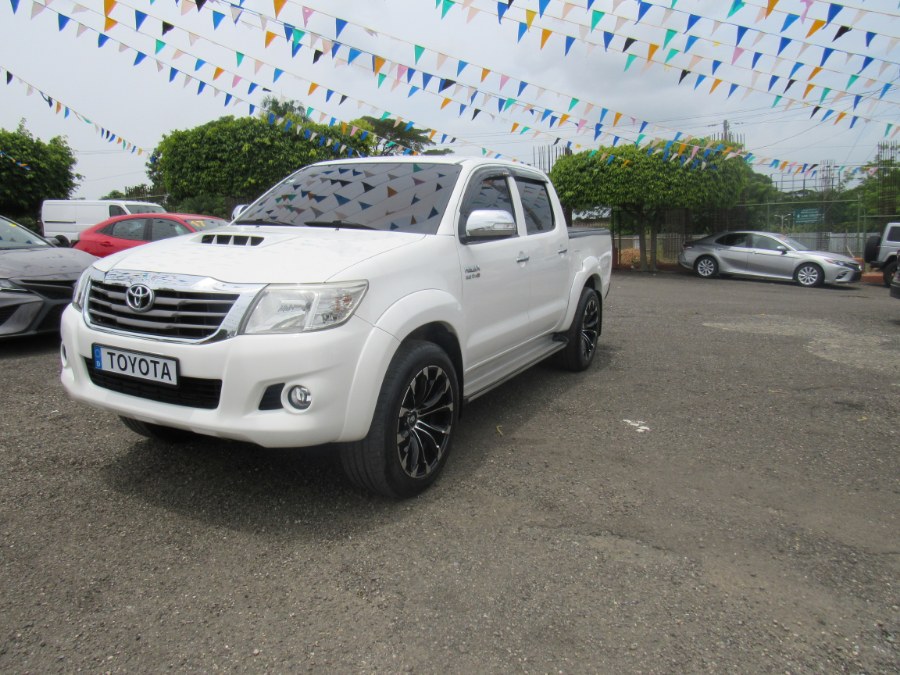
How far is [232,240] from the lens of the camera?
133 inches

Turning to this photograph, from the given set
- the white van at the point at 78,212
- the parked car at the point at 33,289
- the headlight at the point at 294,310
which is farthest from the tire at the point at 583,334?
the white van at the point at 78,212

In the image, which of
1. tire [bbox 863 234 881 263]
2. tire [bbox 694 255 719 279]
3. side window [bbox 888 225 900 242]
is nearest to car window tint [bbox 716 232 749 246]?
tire [bbox 694 255 719 279]

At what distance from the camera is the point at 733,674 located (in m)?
2.03

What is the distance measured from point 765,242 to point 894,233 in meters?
2.67

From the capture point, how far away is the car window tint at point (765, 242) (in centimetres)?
1596

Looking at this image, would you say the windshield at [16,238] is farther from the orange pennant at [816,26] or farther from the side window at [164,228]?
the orange pennant at [816,26]

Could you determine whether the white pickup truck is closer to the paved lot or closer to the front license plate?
the front license plate

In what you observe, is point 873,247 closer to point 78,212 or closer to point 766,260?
point 766,260

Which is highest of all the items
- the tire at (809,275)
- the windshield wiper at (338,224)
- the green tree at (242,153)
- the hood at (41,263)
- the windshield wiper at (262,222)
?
the green tree at (242,153)

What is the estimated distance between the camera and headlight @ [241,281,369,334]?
2672 millimetres

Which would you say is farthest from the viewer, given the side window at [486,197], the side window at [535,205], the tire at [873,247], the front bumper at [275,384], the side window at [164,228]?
the tire at [873,247]

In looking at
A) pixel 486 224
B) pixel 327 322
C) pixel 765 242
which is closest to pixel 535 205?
pixel 486 224

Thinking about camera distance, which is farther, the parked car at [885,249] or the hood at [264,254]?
the parked car at [885,249]

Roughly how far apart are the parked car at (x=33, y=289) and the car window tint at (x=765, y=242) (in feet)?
49.6
